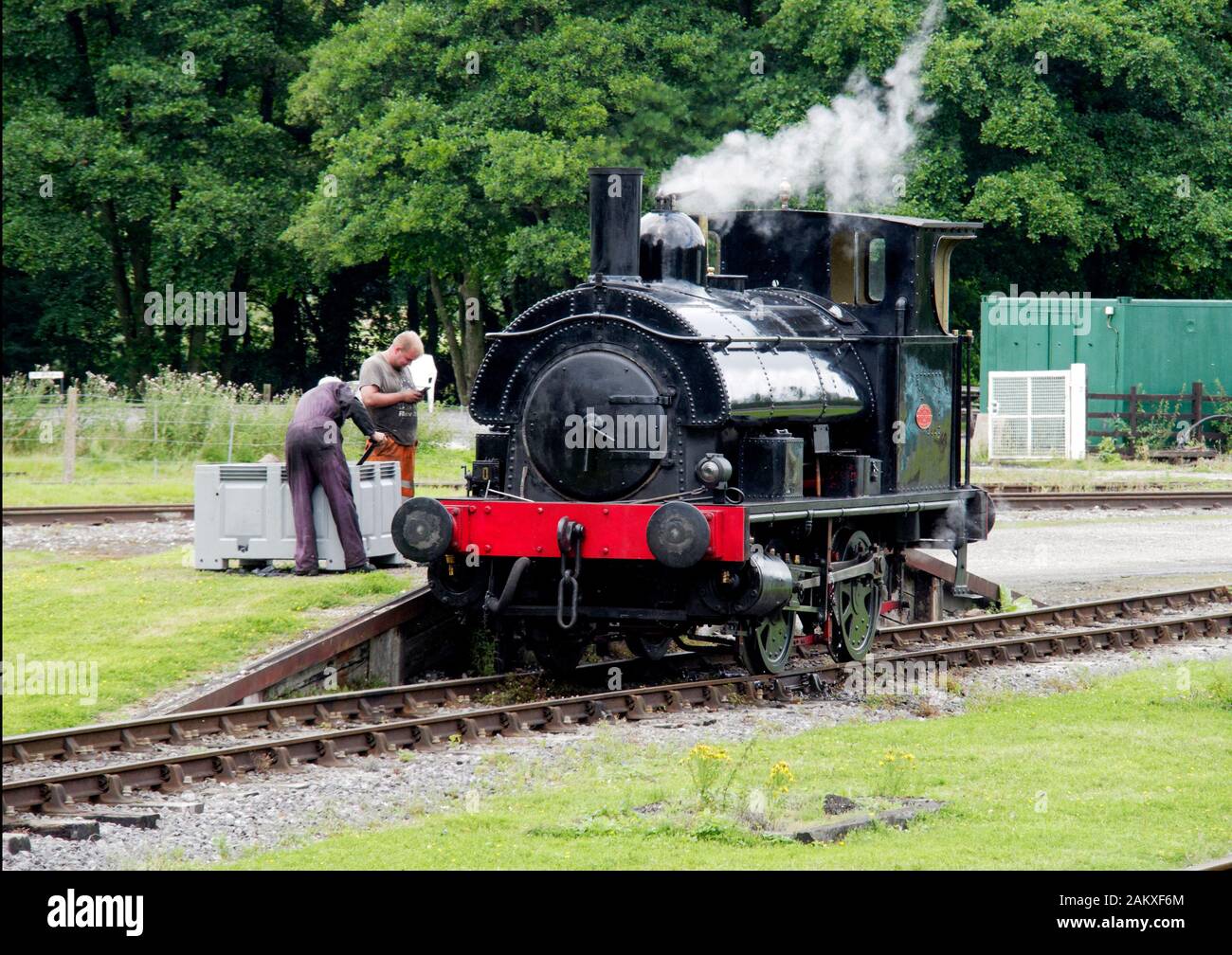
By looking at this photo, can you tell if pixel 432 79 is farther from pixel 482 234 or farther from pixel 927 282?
pixel 927 282

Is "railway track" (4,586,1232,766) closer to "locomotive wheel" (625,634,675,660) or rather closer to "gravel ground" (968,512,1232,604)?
"locomotive wheel" (625,634,675,660)

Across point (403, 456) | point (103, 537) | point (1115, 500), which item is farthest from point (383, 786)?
point (1115, 500)

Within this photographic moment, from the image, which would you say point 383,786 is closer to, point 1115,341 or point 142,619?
point 142,619

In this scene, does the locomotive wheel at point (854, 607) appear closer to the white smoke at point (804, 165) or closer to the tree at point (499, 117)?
the white smoke at point (804, 165)

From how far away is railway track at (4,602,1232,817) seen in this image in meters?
8.07

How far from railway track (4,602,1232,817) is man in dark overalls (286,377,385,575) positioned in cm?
268

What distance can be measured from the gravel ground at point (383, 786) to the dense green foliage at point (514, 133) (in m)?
20.1

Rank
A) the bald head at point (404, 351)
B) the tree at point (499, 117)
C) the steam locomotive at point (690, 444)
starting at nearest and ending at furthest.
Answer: the steam locomotive at point (690, 444) → the bald head at point (404, 351) → the tree at point (499, 117)

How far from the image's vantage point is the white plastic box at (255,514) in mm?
13242

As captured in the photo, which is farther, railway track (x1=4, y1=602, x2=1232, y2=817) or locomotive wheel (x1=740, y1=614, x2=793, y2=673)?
locomotive wheel (x1=740, y1=614, x2=793, y2=673)

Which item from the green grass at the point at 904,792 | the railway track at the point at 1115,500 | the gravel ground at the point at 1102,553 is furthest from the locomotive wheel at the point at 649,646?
the railway track at the point at 1115,500

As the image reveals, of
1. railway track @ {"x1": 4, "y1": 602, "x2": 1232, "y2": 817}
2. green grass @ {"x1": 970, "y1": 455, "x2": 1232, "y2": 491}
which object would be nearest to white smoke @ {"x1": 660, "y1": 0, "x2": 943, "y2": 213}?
railway track @ {"x1": 4, "y1": 602, "x2": 1232, "y2": 817}

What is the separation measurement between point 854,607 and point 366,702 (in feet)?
12.9

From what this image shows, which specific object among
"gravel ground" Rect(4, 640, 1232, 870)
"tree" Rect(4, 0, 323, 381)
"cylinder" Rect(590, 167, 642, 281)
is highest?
"tree" Rect(4, 0, 323, 381)
